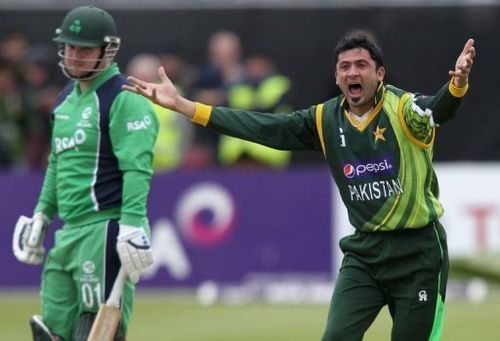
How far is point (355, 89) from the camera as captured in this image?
25.9 feet

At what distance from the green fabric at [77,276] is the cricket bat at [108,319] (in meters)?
0.06

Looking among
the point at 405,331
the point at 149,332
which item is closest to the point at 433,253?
the point at 405,331

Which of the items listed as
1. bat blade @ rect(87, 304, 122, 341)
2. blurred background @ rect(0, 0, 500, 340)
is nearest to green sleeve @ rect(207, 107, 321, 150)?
bat blade @ rect(87, 304, 122, 341)

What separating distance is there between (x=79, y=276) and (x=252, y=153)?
7391 mm

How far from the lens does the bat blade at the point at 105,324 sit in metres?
8.35

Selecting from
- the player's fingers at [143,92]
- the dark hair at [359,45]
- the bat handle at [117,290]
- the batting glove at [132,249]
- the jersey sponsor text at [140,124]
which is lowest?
the bat handle at [117,290]

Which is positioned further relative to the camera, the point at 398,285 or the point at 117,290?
the point at 117,290

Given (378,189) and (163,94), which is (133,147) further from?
(378,189)

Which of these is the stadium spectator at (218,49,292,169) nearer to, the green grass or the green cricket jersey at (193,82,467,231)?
the green grass

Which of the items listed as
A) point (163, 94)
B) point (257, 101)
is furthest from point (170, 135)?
point (163, 94)

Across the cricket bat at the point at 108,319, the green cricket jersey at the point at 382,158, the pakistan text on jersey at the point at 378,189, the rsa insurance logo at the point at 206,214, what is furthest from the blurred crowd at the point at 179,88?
the pakistan text on jersey at the point at 378,189

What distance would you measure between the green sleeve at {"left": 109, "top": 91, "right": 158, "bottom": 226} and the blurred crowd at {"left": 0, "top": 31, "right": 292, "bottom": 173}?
7249mm

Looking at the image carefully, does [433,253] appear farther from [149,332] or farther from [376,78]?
[149,332]

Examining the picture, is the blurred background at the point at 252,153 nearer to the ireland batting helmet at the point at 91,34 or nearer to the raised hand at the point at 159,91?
the ireland batting helmet at the point at 91,34
